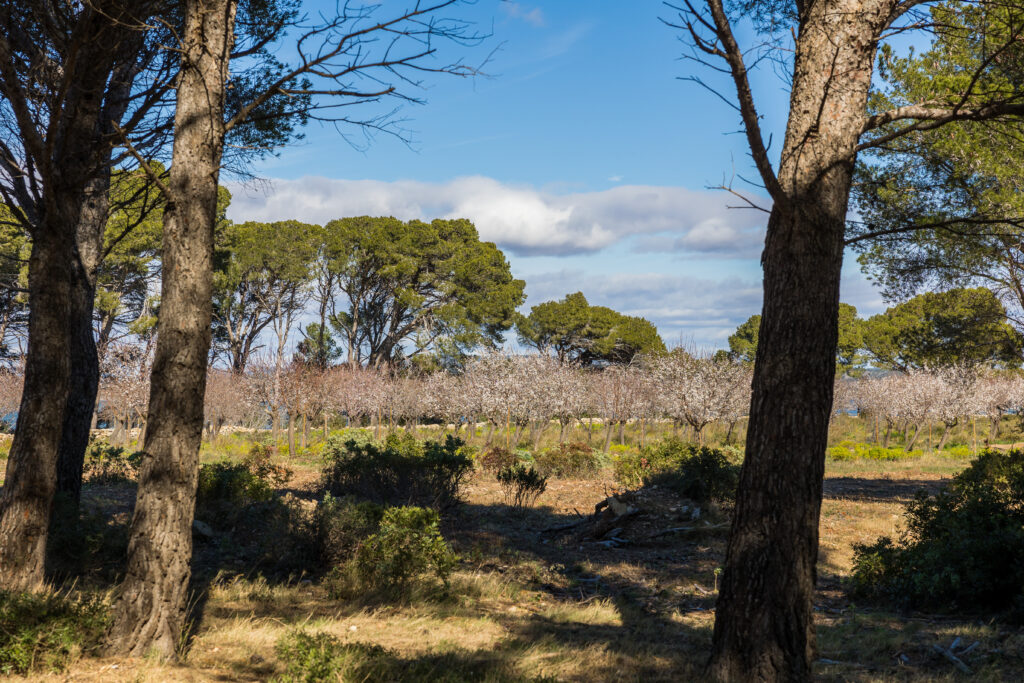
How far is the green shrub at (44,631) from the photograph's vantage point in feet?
11.6

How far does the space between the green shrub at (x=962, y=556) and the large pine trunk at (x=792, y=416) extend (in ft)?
9.91

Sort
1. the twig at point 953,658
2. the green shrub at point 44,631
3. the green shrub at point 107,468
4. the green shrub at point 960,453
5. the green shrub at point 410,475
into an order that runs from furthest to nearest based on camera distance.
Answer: the green shrub at point 960,453 < the green shrub at point 107,468 < the green shrub at point 410,475 < the twig at point 953,658 < the green shrub at point 44,631

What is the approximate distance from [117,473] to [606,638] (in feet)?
36.1

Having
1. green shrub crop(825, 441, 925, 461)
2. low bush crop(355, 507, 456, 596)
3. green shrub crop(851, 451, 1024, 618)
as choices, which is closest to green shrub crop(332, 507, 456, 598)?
low bush crop(355, 507, 456, 596)

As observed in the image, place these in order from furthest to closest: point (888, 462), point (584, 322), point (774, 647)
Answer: point (584, 322) < point (888, 462) < point (774, 647)

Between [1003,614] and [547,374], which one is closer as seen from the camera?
[1003,614]

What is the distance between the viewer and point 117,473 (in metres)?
12.8

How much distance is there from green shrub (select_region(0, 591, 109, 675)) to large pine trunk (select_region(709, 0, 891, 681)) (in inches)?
137

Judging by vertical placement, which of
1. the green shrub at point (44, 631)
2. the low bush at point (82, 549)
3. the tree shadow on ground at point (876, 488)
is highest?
the green shrub at point (44, 631)

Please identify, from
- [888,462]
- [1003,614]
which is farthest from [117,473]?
[888,462]

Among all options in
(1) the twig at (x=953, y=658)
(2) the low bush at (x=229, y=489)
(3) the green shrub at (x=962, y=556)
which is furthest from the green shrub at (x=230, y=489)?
(1) the twig at (x=953, y=658)

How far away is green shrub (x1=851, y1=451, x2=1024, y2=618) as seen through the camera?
597cm

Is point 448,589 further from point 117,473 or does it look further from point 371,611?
point 117,473

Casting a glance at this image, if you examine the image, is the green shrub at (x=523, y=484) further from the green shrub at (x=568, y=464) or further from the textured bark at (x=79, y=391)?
the textured bark at (x=79, y=391)
